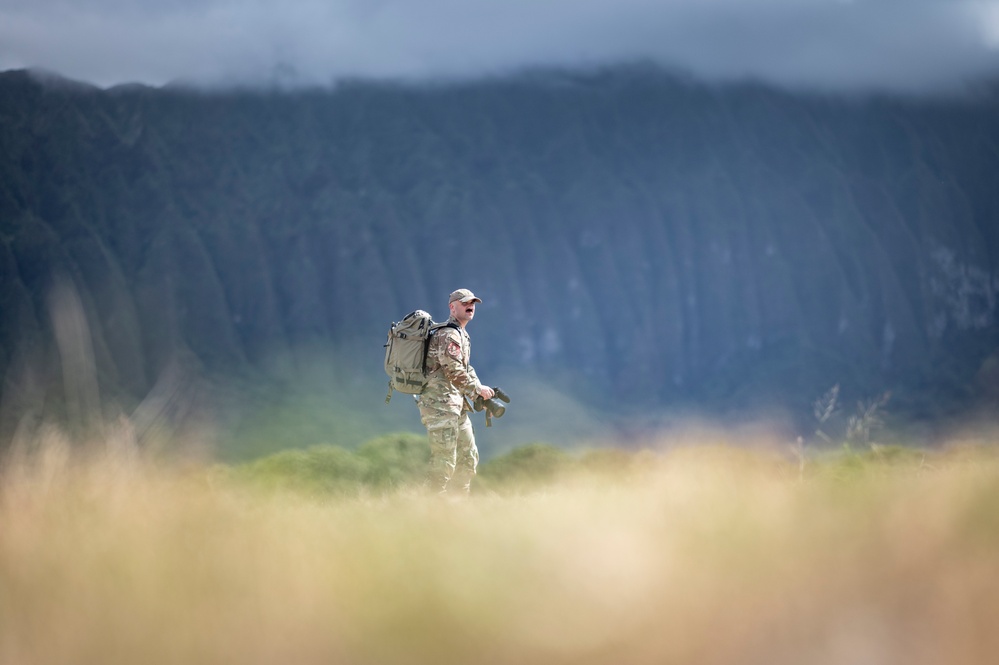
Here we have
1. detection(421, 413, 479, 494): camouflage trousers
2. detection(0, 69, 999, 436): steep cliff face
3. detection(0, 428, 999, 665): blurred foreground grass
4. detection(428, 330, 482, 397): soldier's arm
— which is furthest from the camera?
detection(0, 69, 999, 436): steep cliff face

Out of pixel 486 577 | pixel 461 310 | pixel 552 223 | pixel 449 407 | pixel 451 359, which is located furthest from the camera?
pixel 552 223

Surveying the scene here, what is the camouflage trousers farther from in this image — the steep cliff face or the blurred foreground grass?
the steep cliff face

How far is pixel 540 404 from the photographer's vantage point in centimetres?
7319

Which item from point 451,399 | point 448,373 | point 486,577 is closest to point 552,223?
point 451,399

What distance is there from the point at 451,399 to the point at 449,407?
8cm

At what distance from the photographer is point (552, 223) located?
8988 cm

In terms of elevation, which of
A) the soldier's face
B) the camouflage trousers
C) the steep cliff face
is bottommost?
the camouflage trousers

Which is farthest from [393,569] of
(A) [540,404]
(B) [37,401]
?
(A) [540,404]

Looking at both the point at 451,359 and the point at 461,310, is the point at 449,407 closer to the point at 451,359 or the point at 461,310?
the point at 451,359

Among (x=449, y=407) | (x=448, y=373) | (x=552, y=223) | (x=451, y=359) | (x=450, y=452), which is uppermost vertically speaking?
(x=552, y=223)

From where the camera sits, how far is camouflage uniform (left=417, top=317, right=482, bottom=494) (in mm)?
10922

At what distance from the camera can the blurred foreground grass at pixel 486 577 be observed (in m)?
4.78

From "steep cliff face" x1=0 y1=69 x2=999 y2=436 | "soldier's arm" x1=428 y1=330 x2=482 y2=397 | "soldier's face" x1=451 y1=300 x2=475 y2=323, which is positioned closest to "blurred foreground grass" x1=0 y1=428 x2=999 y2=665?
"soldier's arm" x1=428 y1=330 x2=482 y2=397

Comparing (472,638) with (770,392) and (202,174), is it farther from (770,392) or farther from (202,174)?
(202,174)
